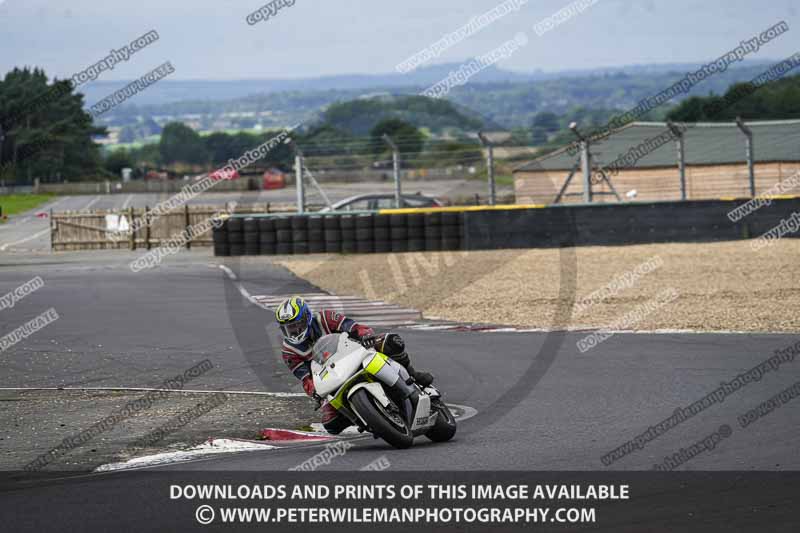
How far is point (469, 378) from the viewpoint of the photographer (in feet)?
40.1

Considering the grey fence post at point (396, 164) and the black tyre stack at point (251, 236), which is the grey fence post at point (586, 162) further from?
the black tyre stack at point (251, 236)

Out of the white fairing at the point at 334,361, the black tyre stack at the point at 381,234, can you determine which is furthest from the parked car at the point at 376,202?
the white fairing at the point at 334,361

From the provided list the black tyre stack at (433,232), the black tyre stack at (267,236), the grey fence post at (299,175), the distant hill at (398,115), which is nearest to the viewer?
the black tyre stack at (433,232)

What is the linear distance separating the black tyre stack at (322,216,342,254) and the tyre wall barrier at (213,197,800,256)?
0.14 metres

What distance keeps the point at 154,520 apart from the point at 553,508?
2217mm

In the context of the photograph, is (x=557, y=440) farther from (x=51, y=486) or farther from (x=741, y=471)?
(x=51, y=486)

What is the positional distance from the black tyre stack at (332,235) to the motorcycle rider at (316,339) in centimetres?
1957

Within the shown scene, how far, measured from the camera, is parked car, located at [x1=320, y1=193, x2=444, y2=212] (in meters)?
33.0

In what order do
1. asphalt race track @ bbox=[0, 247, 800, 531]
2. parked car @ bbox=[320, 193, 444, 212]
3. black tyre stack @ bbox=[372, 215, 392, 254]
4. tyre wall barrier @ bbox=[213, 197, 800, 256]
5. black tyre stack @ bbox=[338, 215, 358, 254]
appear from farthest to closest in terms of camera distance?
parked car @ bbox=[320, 193, 444, 212], black tyre stack @ bbox=[338, 215, 358, 254], black tyre stack @ bbox=[372, 215, 392, 254], tyre wall barrier @ bbox=[213, 197, 800, 256], asphalt race track @ bbox=[0, 247, 800, 531]

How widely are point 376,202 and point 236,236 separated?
5.42 m

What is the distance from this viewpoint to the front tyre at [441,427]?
8828mm

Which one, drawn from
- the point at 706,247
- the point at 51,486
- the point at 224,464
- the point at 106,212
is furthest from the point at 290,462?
the point at 106,212

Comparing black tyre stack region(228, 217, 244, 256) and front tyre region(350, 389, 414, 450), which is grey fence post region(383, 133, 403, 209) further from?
front tyre region(350, 389, 414, 450)

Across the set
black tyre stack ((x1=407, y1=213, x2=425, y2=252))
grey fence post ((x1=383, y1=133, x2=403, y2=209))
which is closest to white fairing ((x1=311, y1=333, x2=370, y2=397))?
black tyre stack ((x1=407, y1=213, x2=425, y2=252))
